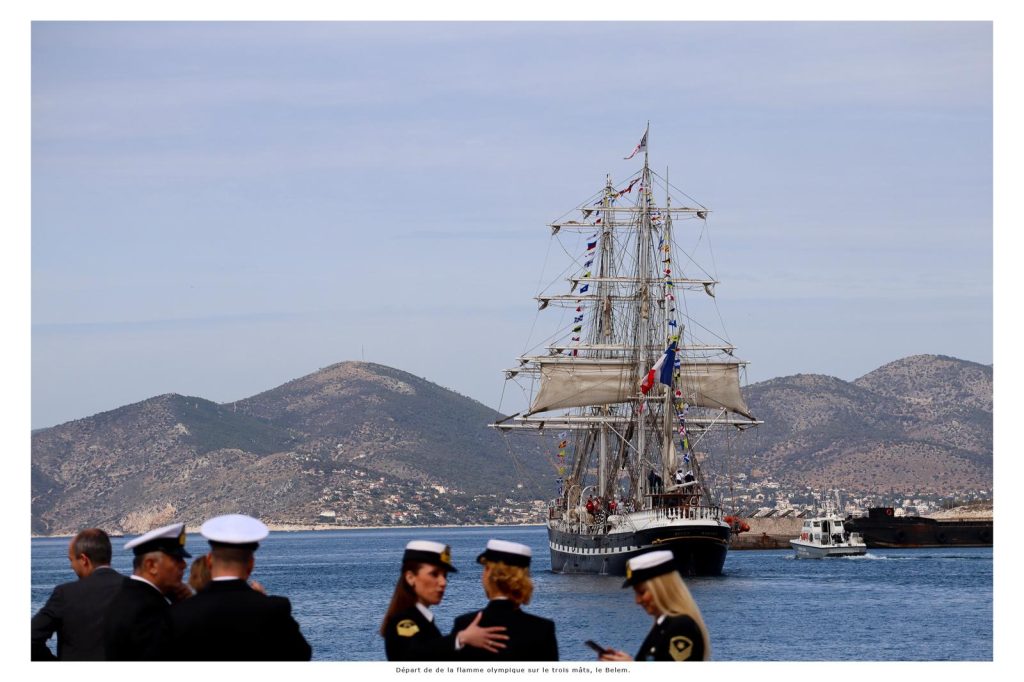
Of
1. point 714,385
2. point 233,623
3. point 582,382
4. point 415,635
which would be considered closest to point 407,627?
point 415,635

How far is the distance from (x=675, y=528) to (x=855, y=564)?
23.7 metres

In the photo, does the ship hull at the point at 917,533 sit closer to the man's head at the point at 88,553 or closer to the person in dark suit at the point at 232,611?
the man's head at the point at 88,553

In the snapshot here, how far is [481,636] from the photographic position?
333 inches

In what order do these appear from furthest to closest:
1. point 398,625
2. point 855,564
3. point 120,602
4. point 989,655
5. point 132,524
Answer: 1. point 132,524
2. point 855,564
3. point 989,655
4. point 120,602
5. point 398,625

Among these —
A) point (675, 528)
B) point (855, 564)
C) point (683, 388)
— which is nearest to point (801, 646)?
point (675, 528)

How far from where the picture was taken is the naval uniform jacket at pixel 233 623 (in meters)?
8.30

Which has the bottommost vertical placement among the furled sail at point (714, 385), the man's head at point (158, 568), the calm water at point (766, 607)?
the calm water at point (766, 607)

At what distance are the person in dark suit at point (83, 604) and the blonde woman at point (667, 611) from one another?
134 inches

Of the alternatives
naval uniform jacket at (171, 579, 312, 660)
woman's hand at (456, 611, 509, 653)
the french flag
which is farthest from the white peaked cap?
the french flag

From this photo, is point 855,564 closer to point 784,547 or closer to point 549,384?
point 549,384

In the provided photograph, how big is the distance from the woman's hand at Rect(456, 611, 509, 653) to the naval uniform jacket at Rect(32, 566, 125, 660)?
8.52 ft

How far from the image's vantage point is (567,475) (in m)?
88.2

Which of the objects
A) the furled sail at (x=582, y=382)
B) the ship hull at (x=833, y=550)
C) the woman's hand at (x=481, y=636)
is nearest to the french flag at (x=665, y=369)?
the furled sail at (x=582, y=382)

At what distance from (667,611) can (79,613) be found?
12.8 feet
